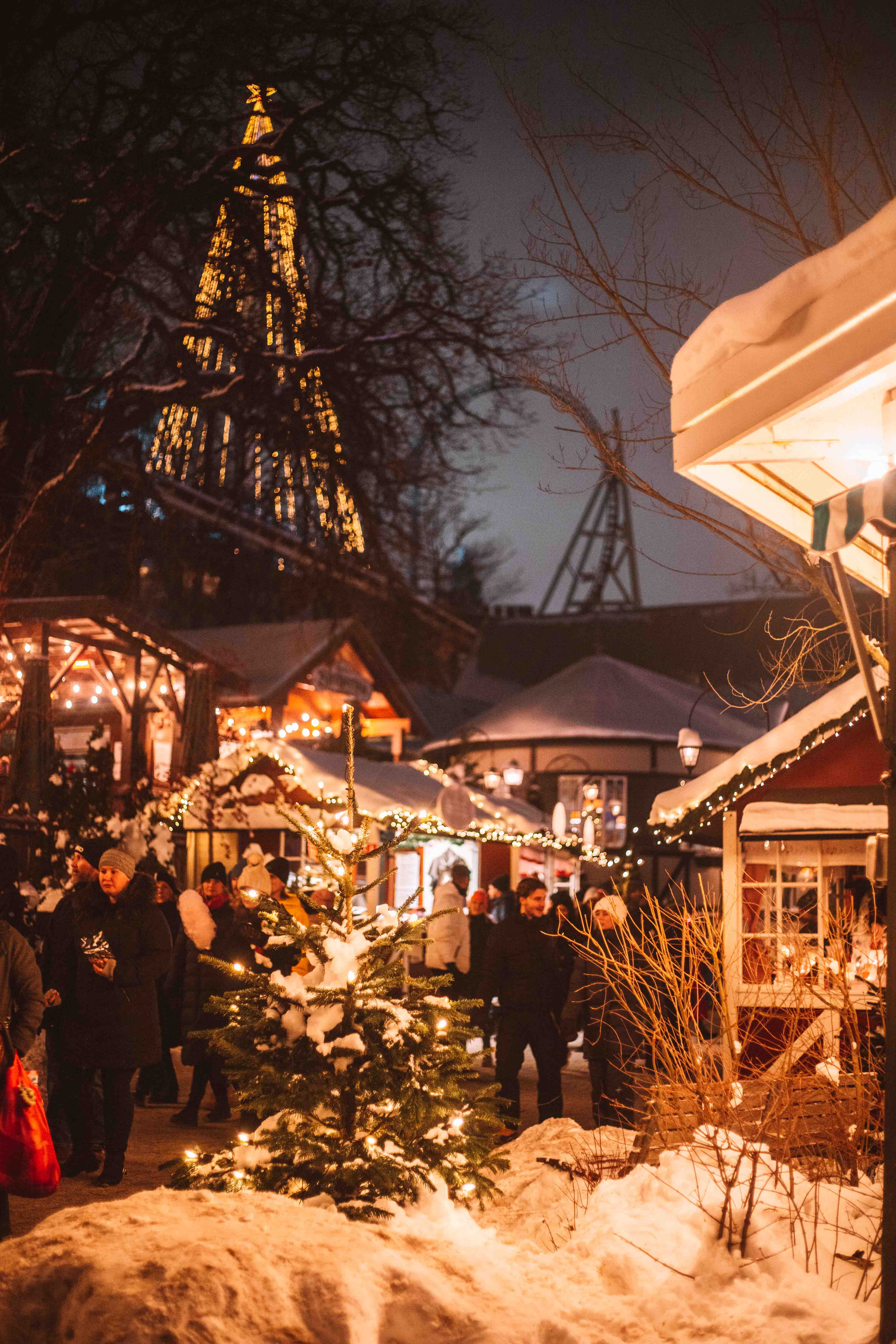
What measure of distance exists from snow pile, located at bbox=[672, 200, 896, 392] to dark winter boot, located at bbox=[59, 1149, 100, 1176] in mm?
5927

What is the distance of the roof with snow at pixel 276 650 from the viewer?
92.5 ft

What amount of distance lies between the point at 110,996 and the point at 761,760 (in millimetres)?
5858

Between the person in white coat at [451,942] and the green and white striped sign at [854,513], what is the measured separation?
9774 millimetres

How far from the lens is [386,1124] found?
221 inches

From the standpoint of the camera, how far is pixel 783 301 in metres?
4.39

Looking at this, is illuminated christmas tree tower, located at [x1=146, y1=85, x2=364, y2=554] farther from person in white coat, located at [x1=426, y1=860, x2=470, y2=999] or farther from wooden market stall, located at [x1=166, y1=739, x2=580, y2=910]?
person in white coat, located at [x1=426, y1=860, x2=470, y2=999]

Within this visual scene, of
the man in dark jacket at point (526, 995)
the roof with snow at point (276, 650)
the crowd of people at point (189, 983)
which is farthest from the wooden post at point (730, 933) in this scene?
the roof with snow at point (276, 650)

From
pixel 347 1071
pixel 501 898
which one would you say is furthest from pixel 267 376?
pixel 347 1071

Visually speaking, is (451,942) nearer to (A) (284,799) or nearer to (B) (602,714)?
(A) (284,799)

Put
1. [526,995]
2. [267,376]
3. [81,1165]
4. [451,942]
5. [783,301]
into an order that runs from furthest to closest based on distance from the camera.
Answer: [267,376], [451,942], [526,995], [81,1165], [783,301]

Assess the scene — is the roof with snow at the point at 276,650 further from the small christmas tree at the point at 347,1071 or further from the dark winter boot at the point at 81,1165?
the small christmas tree at the point at 347,1071

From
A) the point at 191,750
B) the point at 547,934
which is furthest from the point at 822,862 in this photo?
the point at 191,750

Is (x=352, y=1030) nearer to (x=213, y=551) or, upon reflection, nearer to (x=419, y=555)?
(x=419, y=555)

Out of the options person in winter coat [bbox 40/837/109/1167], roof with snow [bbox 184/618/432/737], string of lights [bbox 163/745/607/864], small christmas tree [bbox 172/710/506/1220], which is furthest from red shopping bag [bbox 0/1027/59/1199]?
roof with snow [bbox 184/618/432/737]
